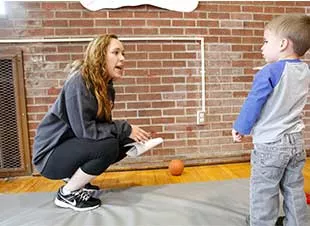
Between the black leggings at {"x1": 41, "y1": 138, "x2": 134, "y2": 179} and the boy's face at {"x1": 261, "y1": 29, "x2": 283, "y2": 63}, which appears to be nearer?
the boy's face at {"x1": 261, "y1": 29, "x2": 283, "y2": 63}

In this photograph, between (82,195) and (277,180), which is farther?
(82,195)

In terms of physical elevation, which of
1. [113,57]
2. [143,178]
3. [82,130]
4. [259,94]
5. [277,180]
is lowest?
[143,178]

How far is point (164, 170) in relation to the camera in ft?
6.59

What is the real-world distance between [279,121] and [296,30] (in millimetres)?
317

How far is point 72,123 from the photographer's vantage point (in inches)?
50.1

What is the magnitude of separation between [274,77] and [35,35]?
1581 millimetres

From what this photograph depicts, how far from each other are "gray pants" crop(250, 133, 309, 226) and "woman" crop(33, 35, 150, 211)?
0.65 meters

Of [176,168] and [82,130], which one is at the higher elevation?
[82,130]

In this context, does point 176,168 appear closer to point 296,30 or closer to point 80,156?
point 80,156

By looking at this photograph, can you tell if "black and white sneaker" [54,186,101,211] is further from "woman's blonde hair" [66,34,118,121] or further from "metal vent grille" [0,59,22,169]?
"metal vent grille" [0,59,22,169]

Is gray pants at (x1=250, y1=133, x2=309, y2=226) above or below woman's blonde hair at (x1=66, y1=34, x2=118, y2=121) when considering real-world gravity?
below

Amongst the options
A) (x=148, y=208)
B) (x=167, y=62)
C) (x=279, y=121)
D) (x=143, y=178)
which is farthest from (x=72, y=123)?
(x=167, y=62)

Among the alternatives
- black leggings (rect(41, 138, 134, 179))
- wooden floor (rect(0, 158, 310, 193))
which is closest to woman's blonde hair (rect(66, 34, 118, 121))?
black leggings (rect(41, 138, 134, 179))

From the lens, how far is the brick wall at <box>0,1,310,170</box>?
190cm
